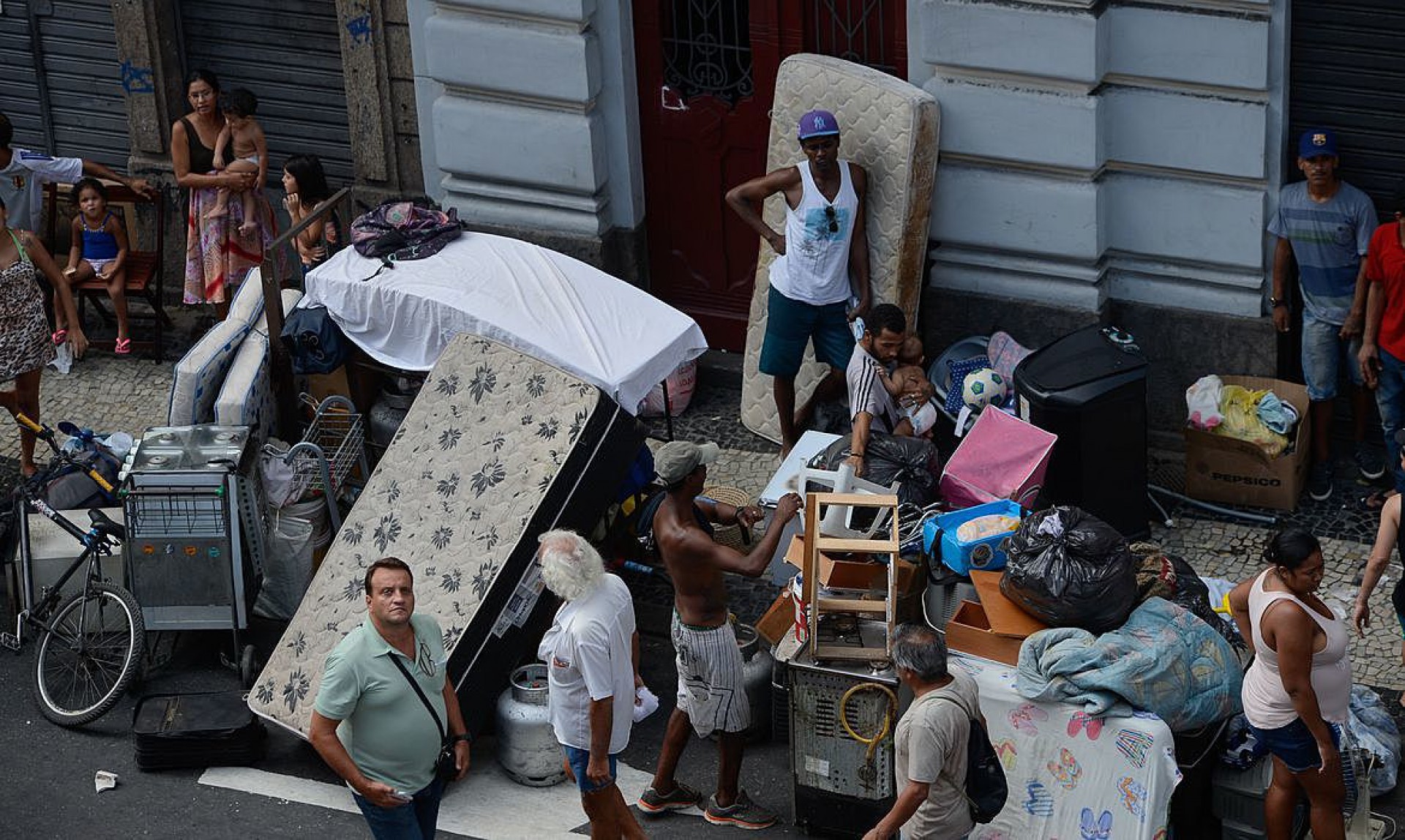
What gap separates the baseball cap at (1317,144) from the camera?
33.5 feet

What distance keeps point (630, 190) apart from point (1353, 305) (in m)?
4.10

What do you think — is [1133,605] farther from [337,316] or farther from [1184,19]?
[337,316]

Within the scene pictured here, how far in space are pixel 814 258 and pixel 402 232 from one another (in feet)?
7.07

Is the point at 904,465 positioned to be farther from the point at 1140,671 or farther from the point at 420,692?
the point at 420,692

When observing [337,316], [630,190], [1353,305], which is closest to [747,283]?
[630,190]

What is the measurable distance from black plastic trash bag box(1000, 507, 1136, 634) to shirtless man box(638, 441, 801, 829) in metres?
0.97

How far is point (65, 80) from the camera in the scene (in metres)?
13.8

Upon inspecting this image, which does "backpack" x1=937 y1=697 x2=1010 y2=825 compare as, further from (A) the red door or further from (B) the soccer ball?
(A) the red door

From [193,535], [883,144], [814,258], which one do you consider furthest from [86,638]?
[883,144]

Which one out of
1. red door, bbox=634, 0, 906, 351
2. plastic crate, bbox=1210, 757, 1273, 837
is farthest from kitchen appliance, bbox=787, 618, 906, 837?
red door, bbox=634, 0, 906, 351

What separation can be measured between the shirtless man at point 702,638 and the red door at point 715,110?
349 cm

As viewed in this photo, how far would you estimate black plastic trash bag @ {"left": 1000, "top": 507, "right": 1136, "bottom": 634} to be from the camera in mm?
8344

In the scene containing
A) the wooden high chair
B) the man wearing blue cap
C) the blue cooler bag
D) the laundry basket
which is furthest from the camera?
the wooden high chair

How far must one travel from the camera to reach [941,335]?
37.6ft
